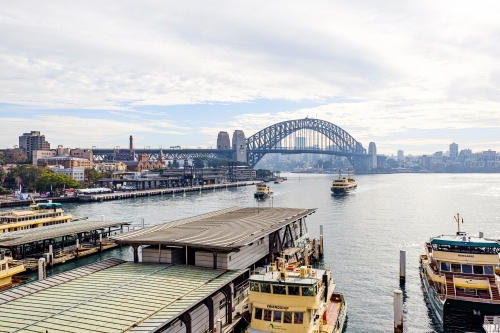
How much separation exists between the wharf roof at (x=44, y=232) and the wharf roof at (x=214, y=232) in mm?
13569

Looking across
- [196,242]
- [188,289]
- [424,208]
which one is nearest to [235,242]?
[196,242]

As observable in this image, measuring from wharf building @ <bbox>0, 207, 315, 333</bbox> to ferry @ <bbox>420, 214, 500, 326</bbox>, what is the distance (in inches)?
418

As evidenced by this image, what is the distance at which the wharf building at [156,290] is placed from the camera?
52.9 feet

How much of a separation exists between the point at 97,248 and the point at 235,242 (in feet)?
84.1

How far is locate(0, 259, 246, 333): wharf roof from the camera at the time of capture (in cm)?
1568

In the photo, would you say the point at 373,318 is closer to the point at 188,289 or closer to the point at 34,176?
the point at 188,289

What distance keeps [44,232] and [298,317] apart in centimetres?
3371

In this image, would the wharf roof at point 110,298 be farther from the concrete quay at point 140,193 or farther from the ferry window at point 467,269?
the concrete quay at point 140,193

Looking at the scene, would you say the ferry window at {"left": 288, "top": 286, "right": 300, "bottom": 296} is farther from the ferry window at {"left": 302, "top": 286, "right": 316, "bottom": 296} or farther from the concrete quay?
the concrete quay

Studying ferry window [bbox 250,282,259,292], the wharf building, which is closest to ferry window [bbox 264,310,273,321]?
ferry window [bbox 250,282,259,292]

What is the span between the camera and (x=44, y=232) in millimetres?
44094

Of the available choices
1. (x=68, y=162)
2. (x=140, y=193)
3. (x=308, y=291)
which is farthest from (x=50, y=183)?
(x=308, y=291)

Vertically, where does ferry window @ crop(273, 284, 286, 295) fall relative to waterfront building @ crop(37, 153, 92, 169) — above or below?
below

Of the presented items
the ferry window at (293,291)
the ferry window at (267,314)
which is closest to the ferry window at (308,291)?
the ferry window at (293,291)
